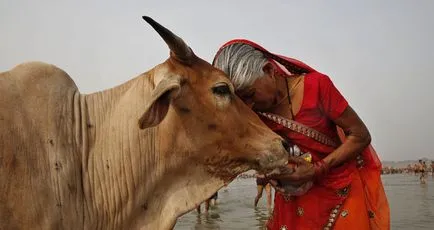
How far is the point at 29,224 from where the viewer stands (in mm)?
2232

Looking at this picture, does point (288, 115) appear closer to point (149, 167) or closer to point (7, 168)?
point (149, 167)

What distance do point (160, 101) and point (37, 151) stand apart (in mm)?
775

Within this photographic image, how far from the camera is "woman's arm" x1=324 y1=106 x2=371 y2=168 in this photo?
3109mm

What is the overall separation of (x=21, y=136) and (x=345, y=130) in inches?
84.0

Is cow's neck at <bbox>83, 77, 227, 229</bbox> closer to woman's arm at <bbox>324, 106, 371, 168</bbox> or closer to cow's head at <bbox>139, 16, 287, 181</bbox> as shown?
cow's head at <bbox>139, 16, 287, 181</bbox>

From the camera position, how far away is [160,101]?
2.77 metres

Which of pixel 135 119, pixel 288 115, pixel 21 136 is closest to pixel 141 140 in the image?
pixel 135 119

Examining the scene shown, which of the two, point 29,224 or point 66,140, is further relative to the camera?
point 66,140

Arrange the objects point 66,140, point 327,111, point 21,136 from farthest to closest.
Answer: point 327,111 < point 66,140 < point 21,136

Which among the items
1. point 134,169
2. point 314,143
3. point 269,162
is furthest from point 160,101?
point 314,143

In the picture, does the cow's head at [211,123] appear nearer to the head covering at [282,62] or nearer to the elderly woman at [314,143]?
the elderly woman at [314,143]

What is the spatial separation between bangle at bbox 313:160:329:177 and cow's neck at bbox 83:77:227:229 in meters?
0.70

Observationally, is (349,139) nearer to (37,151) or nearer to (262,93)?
(262,93)

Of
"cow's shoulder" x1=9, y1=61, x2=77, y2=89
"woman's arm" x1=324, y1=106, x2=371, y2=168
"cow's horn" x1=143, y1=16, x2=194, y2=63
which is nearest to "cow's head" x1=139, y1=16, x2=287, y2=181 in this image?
"cow's horn" x1=143, y1=16, x2=194, y2=63
